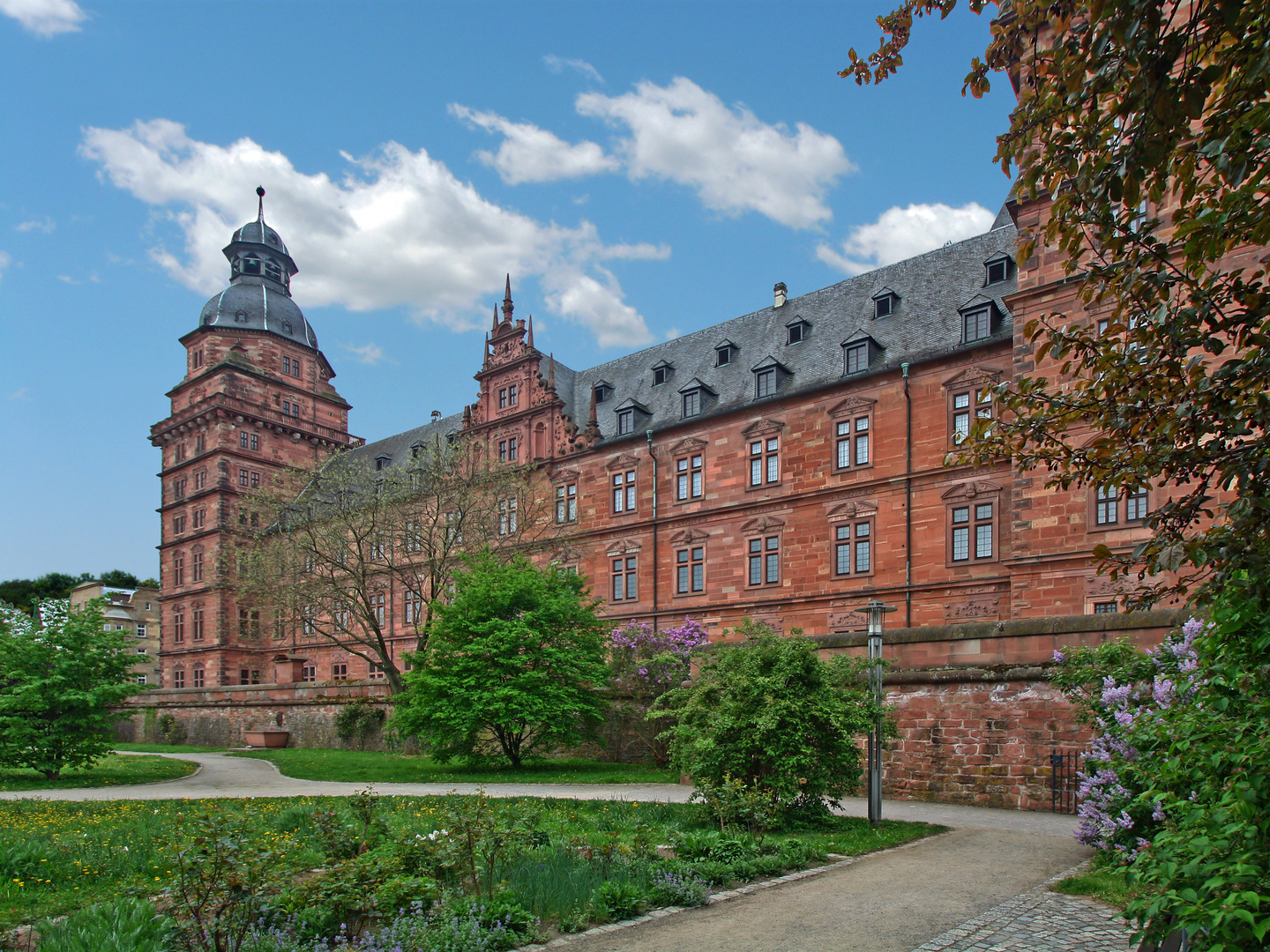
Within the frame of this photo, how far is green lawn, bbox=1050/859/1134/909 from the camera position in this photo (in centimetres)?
841

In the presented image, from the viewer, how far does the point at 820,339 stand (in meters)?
33.2

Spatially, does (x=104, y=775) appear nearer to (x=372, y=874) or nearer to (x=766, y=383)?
(x=372, y=874)

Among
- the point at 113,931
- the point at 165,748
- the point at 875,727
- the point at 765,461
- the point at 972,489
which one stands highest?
the point at 765,461

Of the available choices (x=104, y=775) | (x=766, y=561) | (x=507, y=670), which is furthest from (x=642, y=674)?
(x=104, y=775)

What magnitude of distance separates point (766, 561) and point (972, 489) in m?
7.81

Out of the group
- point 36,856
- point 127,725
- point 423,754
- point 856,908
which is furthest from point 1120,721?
point 127,725

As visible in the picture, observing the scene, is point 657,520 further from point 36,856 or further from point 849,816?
point 36,856

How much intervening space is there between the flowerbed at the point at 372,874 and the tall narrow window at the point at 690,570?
850 inches

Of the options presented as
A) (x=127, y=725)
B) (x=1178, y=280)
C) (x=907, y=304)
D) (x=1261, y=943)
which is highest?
(x=907, y=304)

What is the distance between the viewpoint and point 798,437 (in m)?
31.8

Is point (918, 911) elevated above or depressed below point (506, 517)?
below

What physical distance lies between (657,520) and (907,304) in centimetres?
1201

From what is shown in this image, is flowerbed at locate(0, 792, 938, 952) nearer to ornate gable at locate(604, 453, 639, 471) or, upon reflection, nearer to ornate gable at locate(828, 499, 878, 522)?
ornate gable at locate(828, 499, 878, 522)

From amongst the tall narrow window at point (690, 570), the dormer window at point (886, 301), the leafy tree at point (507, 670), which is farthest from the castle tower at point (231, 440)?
the dormer window at point (886, 301)
